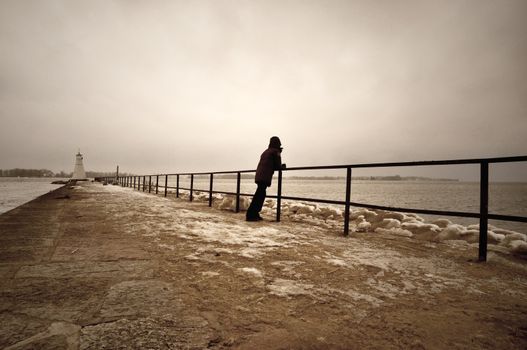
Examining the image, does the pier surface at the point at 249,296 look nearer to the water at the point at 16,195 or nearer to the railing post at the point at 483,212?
the railing post at the point at 483,212

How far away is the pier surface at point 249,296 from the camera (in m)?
1.20

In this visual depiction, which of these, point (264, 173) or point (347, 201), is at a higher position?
point (264, 173)

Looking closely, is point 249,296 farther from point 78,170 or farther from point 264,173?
point 78,170

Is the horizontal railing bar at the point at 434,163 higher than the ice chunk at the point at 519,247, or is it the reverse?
the horizontal railing bar at the point at 434,163

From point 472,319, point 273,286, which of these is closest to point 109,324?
point 273,286

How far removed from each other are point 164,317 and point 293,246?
5.93 ft

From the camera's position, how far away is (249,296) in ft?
5.35

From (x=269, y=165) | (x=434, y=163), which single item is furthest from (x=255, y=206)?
(x=434, y=163)

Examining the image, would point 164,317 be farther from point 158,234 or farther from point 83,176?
point 83,176

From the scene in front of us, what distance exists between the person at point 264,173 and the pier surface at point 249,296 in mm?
2069

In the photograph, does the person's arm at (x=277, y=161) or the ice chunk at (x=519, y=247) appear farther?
the person's arm at (x=277, y=161)

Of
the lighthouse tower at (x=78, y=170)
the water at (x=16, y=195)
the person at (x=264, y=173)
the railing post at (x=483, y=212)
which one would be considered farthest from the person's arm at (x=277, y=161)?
the lighthouse tower at (x=78, y=170)

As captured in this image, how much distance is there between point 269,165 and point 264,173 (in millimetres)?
185

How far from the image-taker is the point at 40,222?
4.09m
